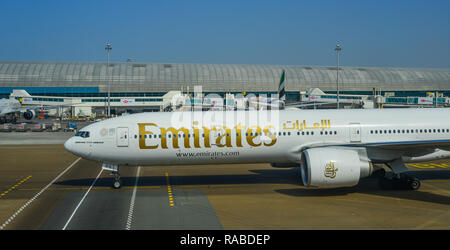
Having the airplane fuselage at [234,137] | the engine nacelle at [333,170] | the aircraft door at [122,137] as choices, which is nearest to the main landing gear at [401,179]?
the airplane fuselage at [234,137]

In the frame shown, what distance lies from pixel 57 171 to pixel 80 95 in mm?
105057

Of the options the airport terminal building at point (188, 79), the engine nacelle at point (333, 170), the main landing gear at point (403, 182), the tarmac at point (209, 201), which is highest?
the airport terminal building at point (188, 79)

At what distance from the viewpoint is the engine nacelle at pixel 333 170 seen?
2173 centimetres

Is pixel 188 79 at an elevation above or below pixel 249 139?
above

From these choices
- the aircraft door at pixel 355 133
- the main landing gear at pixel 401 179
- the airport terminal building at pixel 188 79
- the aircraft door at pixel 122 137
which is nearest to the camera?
the main landing gear at pixel 401 179

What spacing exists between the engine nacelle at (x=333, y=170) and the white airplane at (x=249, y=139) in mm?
1487

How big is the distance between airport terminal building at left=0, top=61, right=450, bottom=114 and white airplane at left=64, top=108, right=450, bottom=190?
10559cm

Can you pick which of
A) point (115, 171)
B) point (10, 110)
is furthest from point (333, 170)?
point (10, 110)

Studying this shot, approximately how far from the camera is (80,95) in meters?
132

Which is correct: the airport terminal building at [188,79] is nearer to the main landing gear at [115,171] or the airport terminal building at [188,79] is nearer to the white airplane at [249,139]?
the main landing gear at [115,171]

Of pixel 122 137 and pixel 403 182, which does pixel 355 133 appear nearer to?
pixel 403 182

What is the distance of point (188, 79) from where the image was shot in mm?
134125

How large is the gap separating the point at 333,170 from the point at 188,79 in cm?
11493
